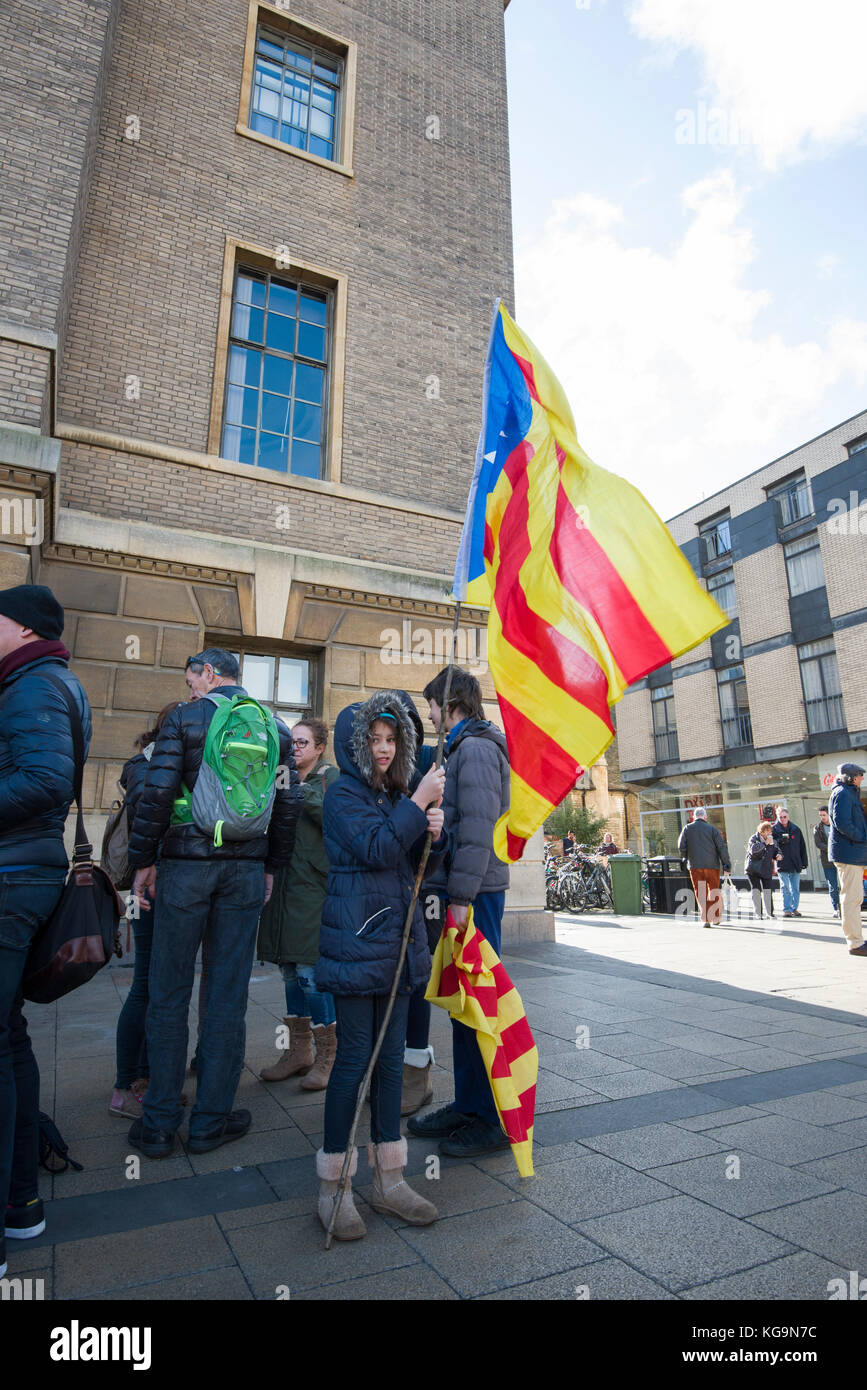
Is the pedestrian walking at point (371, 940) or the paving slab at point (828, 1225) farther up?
the pedestrian walking at point (371, 940)

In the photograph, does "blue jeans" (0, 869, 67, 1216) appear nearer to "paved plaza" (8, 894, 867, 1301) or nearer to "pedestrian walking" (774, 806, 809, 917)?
"paved plaza" (8, 894, 867, 1301)

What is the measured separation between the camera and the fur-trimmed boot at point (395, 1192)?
2539 mm

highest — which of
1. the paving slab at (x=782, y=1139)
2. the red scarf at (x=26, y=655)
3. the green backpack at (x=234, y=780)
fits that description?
the red scarf at (x=26, y=655)

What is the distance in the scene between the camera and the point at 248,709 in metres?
3.56

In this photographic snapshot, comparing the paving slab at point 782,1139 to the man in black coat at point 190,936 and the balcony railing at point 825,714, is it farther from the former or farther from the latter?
the balcony railing at point 825,714

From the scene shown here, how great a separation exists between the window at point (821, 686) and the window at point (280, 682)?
23.5 metres

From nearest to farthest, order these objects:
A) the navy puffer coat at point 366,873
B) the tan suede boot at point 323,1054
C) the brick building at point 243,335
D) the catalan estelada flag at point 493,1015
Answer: the navy puffer coat at point 366,873 → the catalan estelada flag at point 493,1015 → the tan suede boot at point 323,1054 → the brick building at point 243,335

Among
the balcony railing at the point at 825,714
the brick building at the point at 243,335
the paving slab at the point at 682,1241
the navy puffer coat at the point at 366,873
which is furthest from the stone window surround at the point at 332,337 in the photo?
the balcony railing at the point at 825,714

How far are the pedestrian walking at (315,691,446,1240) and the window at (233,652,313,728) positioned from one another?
20.2 feet

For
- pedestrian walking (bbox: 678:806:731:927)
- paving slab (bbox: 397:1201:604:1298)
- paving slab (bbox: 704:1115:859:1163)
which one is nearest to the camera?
paving slab (bbox: 397:1201:604:1298)

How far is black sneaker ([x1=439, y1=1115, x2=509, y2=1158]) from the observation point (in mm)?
3160

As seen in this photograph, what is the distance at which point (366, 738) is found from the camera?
2801 mm

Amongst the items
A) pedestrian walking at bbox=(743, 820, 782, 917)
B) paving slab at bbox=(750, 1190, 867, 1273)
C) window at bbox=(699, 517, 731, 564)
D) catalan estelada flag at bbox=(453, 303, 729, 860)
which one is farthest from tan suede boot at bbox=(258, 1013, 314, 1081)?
window at bbox=(699, 517, 731, 564)
